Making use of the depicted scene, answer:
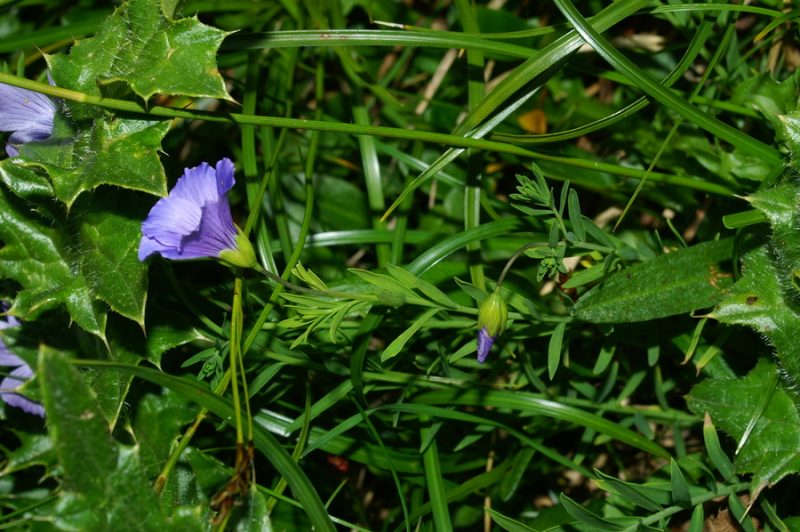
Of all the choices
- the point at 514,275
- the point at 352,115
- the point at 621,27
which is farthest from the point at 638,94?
the point at 352,115

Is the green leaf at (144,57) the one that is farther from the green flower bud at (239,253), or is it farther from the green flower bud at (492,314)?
the green flower bud at (492,314)

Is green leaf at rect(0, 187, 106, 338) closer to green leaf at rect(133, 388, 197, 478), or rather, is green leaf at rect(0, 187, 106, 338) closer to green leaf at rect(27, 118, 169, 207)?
green leaf at rect(27, 118, 169, 207)

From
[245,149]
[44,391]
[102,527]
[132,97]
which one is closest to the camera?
[44,391]

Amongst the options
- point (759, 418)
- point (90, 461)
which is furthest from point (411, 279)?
point (759, 418)

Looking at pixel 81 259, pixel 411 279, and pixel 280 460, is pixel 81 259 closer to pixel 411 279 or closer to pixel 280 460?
pixel 280 460

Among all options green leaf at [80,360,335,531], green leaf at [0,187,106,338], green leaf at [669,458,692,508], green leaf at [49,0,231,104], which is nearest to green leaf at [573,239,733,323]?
green leaf at [669,458,692,508]

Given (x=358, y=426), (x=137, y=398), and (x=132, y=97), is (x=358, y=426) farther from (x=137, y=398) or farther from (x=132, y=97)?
(x=132, y=97)

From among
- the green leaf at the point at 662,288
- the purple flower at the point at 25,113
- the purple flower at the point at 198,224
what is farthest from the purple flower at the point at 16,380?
the green leaf at the point at 662,288
